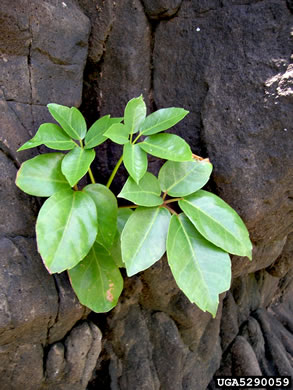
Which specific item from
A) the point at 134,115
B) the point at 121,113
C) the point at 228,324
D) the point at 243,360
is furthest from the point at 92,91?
the point at 243,360

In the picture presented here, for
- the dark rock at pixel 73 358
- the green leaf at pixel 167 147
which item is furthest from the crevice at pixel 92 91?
the dark rock at pixel 73 358

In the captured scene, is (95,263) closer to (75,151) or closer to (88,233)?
(88,233)

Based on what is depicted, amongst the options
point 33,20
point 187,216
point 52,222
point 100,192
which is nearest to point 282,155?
point 187,216

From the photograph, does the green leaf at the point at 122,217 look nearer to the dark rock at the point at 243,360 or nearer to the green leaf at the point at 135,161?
the green leaf at the point at 135,161

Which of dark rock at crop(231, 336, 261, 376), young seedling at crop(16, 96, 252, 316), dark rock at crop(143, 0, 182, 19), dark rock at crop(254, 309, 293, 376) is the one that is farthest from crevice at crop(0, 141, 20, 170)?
dark rock at crop(254, 309, 293, 376)

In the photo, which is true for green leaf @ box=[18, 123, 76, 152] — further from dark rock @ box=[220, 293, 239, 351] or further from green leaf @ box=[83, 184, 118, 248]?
dark rock @ box=[220, 293, 239, 351]
